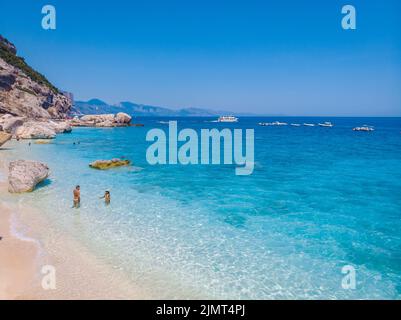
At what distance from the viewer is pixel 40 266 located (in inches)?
473

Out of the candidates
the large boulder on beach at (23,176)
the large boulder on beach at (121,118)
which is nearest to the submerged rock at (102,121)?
the large boulder on beach at (121,118)

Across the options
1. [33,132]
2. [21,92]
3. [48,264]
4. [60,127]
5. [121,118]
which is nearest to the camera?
[48,264]

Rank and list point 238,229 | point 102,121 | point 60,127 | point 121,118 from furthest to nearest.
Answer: point 121,118, point 102,121, point 60,127, point 238,229

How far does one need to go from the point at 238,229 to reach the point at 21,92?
98288 mm

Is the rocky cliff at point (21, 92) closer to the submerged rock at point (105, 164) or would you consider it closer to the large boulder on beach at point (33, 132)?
the large boulder on beach at point (33, 132)

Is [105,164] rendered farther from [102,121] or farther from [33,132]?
[102,121]

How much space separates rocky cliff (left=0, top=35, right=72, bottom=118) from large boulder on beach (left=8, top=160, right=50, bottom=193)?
2587 inches

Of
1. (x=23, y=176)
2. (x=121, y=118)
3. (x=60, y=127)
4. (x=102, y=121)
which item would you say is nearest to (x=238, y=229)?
(x=23, y=176)

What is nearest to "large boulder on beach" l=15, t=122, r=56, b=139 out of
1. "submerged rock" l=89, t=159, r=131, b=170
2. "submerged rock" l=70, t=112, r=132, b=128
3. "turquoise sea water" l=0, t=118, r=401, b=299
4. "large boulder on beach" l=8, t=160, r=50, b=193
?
"submerged rock" l=89, t=159, r=131, b=170

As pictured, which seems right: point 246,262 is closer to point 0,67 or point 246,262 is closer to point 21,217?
point 21,217

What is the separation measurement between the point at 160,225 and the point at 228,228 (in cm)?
384

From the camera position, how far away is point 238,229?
657 inches

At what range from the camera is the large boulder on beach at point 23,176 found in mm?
22188

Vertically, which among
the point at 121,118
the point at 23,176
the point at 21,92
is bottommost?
the point at 23,176
